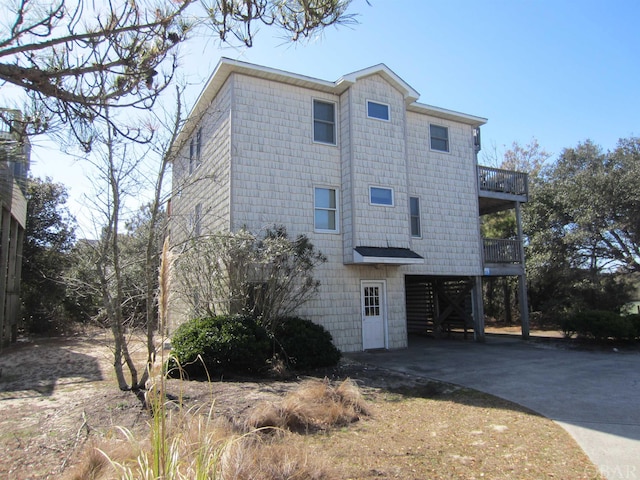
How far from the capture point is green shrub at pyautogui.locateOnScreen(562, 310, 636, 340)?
13305 mm

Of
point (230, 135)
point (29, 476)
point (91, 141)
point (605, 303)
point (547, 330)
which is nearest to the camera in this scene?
point (29, 476)

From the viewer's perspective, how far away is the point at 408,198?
1402 cm

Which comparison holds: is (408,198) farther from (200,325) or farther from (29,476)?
(29,476)

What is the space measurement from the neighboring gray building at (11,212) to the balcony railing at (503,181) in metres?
14.6

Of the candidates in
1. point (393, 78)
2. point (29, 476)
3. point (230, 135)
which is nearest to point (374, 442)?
point (29, 476)

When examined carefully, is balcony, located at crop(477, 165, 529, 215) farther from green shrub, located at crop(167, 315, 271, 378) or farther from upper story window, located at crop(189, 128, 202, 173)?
green shrub, located at crop(167, 315, 271, 378)

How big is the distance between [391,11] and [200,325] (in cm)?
684

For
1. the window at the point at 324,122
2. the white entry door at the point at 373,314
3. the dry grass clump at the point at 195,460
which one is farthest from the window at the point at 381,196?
the dry grass clump at the point at 195,460

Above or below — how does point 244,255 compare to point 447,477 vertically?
above

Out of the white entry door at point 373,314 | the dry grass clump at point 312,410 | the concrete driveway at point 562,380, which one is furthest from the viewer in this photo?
the white entry door at point 373,314

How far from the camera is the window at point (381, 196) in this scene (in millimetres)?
13391

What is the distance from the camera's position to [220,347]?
8.62 metres

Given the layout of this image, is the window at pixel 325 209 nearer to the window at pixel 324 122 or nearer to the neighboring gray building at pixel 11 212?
A: the window at pixel 324 122

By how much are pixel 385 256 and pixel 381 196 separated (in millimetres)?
2055
